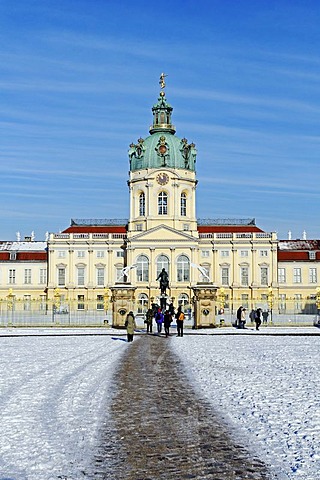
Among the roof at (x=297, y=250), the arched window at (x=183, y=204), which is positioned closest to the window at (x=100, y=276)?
the arched window at (x=183, y=204)

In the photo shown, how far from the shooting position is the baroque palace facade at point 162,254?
8062 cm

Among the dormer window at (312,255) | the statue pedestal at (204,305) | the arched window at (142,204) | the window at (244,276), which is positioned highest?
the arched window at (142,204)

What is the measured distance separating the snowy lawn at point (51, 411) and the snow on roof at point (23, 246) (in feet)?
226

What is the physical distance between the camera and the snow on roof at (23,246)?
8956 cm

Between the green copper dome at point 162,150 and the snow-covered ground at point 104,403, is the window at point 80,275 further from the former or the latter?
the snow-covered ground at point 104,403

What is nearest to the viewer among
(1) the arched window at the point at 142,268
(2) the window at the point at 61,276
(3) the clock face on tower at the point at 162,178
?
(3) the clock face on tower at the point at 162,178

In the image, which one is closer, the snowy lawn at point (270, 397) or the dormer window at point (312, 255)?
the snowy lawn at point (270, 397)

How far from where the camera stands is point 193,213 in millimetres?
82500

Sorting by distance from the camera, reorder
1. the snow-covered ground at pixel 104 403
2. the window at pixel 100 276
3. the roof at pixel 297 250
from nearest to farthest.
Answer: the snow-covered ground at pixel 104 403, the window at pixel 100 276, the roof at pixel 297 250

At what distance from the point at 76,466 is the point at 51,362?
11245 mm

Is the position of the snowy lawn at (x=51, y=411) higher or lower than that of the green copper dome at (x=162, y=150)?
lower

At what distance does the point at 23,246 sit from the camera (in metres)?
90.6

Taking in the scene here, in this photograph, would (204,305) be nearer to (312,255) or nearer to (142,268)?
(142,268)

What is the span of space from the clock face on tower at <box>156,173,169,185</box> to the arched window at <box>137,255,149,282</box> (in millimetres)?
9061
